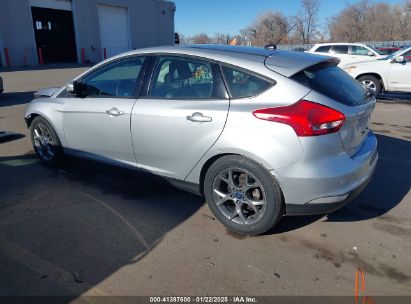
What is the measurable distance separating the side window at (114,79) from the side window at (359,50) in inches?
498

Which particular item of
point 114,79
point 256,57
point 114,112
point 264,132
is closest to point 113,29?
point 114,79

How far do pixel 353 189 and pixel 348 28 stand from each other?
6905cm

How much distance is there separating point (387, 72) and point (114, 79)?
932cm

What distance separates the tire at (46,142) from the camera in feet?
15.9

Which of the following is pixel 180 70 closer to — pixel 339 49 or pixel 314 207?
pixel 314 207

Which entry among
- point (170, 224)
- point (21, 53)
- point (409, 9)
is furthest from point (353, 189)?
point (409, 9)

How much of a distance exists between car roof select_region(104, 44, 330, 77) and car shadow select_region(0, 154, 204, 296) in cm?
137

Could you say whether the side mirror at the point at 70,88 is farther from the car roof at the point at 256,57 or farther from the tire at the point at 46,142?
the car roof at the point at 256,57

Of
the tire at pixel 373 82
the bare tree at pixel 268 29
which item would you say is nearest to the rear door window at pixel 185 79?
the tire at pixel 373 82

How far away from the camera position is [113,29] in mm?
31844

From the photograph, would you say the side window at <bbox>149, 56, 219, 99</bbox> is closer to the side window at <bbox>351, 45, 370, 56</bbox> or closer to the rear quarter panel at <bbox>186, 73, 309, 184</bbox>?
the rear quarter panel at <bbox>186, 73, 309, 184</bbox>

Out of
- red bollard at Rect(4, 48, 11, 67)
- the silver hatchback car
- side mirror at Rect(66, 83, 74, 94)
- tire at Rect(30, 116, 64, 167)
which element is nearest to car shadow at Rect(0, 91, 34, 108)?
tire at Rect(30, 116, 64, 167)

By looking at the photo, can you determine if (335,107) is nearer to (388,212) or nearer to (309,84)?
(309,84)

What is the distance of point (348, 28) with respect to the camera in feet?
210
